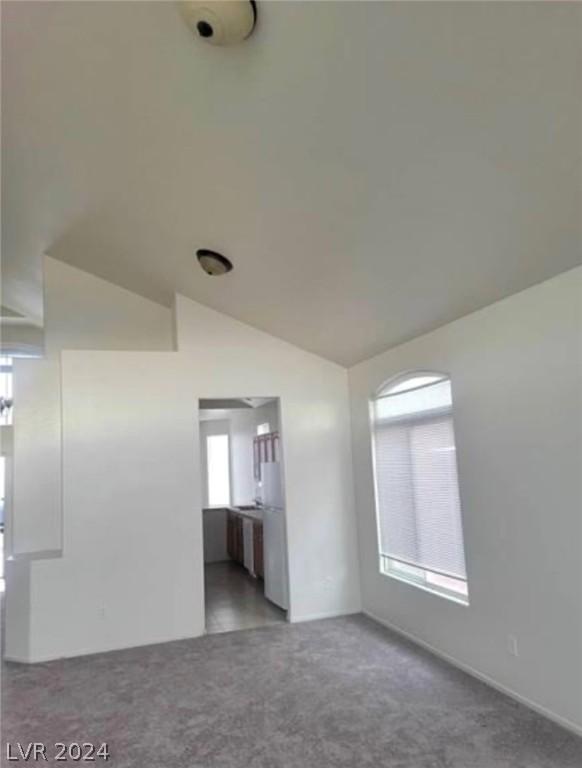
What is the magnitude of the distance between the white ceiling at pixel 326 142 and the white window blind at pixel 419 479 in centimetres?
75

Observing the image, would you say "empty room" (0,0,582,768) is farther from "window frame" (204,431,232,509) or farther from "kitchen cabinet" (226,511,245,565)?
"window frame" (204,431,232,509)

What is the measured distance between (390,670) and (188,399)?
112 inches

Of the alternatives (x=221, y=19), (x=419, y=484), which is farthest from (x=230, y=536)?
(x=221, y=19)

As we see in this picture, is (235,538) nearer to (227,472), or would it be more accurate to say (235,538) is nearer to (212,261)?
(227,472)

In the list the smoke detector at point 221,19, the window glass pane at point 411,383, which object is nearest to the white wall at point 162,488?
the window glass pane at point 411,383

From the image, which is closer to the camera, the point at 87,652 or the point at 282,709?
the point at 282,709

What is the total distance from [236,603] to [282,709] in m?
2.60

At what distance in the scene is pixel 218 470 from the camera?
895 cm

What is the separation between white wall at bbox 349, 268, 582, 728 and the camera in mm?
2848

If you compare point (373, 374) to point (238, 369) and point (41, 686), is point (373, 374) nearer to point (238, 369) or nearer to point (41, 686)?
point (238, 369)

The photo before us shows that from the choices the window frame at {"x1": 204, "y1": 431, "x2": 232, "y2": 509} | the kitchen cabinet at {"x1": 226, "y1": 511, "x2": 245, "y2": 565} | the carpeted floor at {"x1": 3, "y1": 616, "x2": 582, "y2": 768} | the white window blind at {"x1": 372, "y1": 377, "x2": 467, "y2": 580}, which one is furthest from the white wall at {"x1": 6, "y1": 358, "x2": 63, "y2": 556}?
the window frame at {"x1": 204, "y1": 431, "x2": 232, "y2": 509}

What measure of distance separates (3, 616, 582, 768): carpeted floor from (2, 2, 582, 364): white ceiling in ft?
8.24

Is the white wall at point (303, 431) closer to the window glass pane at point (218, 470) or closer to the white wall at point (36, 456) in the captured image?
the white wall at point (36, 456)

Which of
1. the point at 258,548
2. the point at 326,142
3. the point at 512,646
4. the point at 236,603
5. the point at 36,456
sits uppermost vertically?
the point at 326,142
